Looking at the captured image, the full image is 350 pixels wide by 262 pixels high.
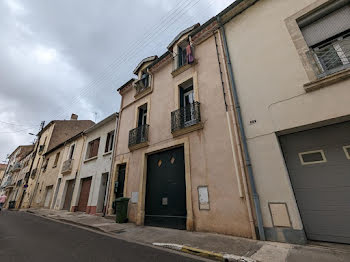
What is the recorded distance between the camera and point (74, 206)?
34.8 ft

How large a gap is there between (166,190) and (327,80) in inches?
231

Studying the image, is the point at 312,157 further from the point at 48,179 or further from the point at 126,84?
the point at 48,179

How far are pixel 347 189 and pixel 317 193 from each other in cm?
52

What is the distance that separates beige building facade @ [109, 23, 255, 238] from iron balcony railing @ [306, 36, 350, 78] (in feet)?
7.47

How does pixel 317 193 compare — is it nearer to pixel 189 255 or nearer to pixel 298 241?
pixel 298 241

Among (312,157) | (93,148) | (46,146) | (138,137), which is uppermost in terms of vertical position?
(46,146)

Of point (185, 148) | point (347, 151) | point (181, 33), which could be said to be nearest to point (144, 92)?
point (181, 33)

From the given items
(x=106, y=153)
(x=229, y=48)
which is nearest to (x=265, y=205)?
(x=229, y=48)

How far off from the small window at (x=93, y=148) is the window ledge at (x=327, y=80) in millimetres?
11555

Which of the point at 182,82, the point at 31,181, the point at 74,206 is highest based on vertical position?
the point at 182,82

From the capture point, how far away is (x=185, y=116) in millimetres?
6422

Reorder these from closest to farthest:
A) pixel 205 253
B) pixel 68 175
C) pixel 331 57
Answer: pixel 205 253, pixel 331 57, pixel 68 175

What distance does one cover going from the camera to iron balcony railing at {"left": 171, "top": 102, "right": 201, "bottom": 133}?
6023 mm

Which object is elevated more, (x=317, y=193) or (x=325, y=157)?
(x=325, y=157)
